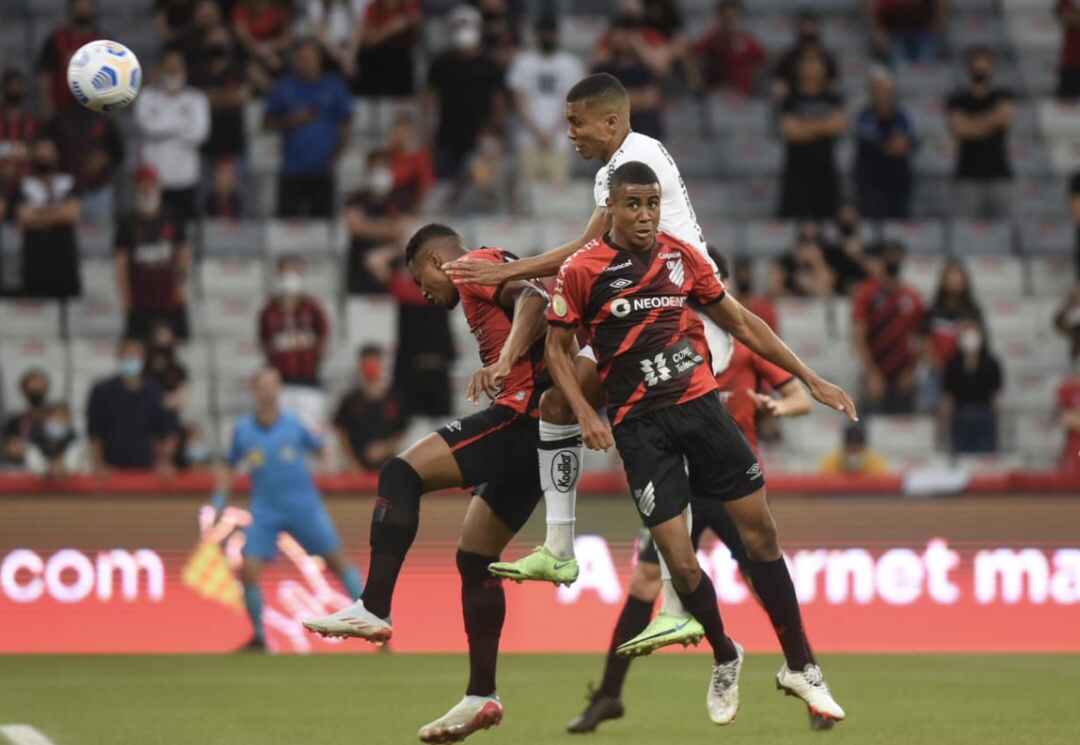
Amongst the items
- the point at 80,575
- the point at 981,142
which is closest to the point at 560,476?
the point at 80,575

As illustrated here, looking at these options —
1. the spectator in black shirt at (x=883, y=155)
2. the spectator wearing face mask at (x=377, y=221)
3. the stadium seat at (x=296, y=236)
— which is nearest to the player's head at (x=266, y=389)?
the spectator wearing face mask at (x=377, y=221)

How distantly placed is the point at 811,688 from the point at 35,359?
1184cm

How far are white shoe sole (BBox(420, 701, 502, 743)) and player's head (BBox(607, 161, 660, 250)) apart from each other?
7.79ft

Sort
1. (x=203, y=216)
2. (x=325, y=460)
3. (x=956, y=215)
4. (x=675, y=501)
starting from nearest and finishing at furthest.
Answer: (x=675, y=501) → (x=325, y=460) → (x=203, y=216) → (x=956, y=215)

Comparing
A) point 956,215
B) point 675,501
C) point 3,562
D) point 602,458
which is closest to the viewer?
point 675,501

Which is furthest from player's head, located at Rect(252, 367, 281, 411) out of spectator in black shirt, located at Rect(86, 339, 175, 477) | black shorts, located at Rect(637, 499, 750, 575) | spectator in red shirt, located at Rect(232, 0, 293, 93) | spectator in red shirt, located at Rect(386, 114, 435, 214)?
spectator in red shirt, located at Rect(232, 0, 293, 93)

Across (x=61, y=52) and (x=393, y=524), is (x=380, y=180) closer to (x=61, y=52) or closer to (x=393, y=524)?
(x=61, y=52)

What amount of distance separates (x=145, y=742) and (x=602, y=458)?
849cm

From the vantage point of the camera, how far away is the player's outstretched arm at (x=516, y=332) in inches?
359

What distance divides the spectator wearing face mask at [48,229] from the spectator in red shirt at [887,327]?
7.57 m

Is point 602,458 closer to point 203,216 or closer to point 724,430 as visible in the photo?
point 203,216

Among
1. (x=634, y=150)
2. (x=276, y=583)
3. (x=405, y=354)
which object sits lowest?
(x=276, y=583)

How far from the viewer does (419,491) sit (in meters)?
9.42

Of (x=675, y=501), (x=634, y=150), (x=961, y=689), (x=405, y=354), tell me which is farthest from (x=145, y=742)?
(x=405, y=354)
